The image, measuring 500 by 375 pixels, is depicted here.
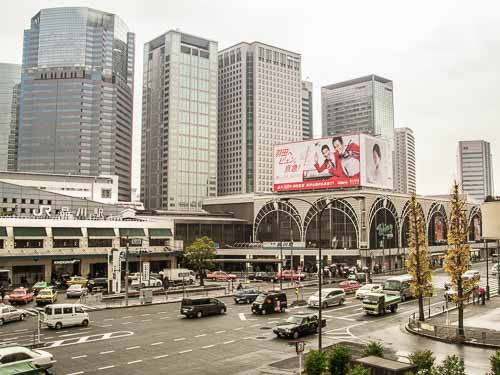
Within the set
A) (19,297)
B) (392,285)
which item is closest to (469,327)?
(392,285)

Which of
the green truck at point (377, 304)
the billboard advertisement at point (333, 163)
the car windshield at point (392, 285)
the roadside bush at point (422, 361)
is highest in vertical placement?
the billboard advertisement at point (333, 163)

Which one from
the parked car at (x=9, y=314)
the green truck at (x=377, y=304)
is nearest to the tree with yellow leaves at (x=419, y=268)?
the green truck at (x=377, y=304)

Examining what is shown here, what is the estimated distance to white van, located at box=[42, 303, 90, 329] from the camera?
126ft

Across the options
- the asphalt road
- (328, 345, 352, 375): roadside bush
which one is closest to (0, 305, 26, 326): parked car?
the asphalt road

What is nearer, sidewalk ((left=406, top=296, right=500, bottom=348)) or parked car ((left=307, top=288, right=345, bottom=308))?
sidewalk ((left=406, top=296, right=500, bottom=348))

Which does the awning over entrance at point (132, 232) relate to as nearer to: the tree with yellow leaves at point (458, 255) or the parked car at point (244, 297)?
the parked car at point (244, 297)

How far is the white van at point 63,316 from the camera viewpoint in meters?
38.5

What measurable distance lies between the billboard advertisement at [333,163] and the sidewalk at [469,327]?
56.1 meters

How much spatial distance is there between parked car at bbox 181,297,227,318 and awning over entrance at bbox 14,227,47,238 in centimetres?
4592

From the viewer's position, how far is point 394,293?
5112 centimetres

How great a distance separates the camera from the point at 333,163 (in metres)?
104

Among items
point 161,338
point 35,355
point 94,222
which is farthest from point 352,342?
point 94,222

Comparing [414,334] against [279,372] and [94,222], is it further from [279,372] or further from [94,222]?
[94,222]

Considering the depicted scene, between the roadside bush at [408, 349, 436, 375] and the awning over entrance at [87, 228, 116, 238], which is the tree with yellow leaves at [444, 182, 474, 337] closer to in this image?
the roadside bush at [408, 349, 436, 375]
